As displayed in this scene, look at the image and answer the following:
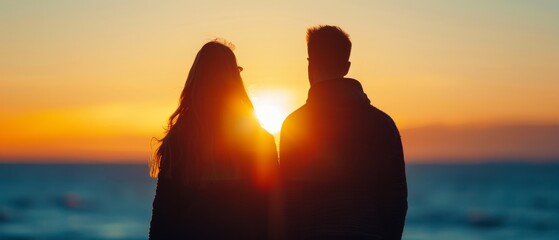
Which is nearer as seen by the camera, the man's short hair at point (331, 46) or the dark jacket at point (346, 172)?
the dark jacket at point (346, 172)

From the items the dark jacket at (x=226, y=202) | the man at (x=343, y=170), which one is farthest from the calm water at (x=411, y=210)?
the man at (x=343, y=170)

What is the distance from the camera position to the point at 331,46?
491 centimetres

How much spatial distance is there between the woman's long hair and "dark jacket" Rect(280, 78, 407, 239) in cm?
40

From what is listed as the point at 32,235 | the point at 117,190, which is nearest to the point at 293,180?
the point at 32,235

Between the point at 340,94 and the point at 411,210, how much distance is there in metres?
33.2

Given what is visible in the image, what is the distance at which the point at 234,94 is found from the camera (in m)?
4.92

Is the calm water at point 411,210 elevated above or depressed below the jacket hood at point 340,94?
above

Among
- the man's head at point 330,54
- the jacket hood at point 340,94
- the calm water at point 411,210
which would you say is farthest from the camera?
the calm water at point 411,210

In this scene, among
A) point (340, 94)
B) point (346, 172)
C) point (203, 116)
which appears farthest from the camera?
point (203, 116)

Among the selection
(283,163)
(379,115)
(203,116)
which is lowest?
(283,163)

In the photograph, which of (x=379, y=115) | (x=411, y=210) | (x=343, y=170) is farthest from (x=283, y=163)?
(x=411, y=210)

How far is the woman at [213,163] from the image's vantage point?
482cm

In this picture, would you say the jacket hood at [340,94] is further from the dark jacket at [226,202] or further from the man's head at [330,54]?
the dark jacket at [226,202]

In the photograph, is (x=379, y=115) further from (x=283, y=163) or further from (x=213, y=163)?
(x=213, y=163)
